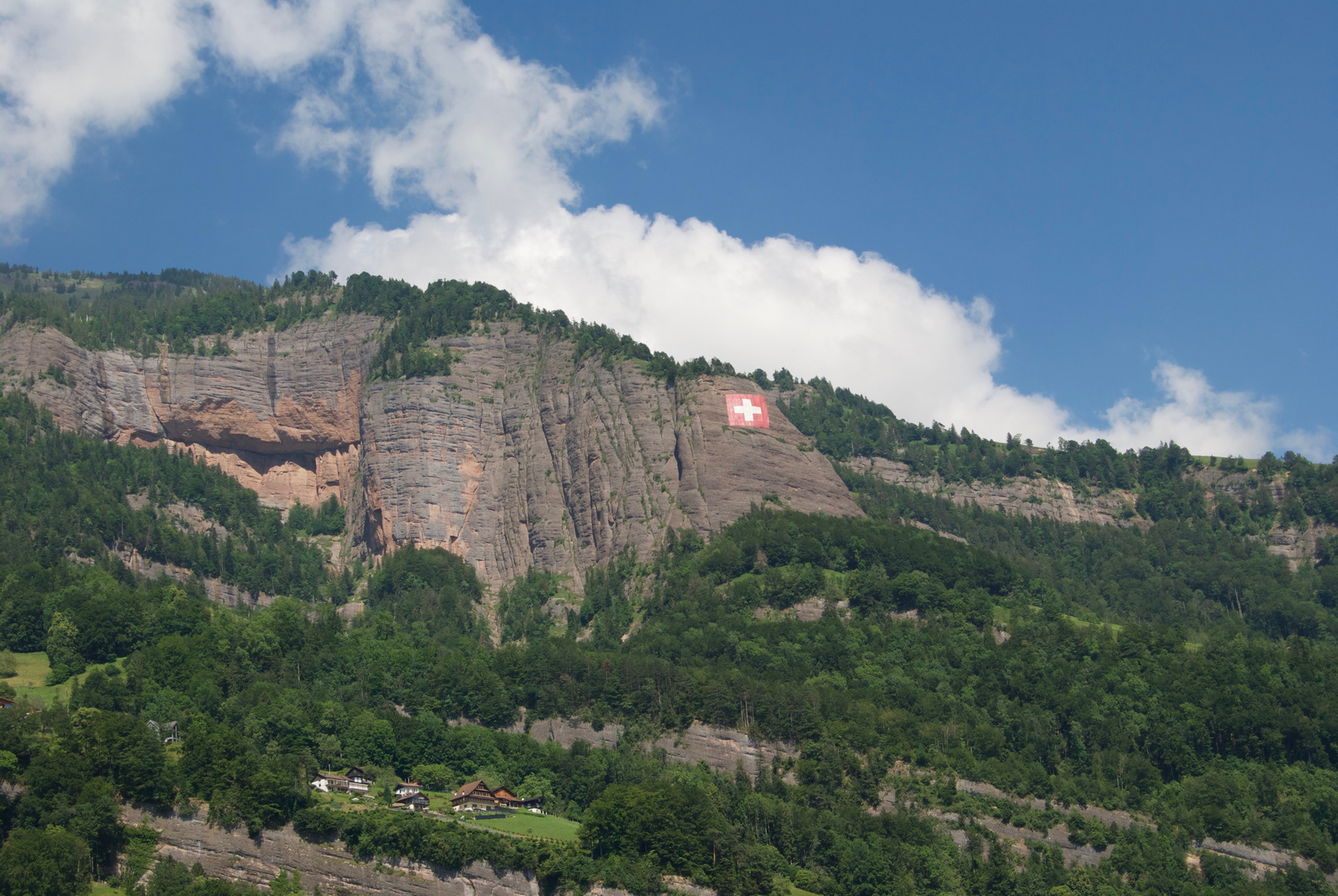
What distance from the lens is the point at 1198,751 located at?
417ft

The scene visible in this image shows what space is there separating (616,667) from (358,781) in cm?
3029

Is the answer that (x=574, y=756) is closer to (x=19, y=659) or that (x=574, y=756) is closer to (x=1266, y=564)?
(x=19, y=659)

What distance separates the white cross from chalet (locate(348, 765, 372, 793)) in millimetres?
84422

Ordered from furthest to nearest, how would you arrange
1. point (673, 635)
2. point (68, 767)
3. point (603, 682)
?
1. point (673, 635)
2. point (603, 682)
3. point (68, 767)

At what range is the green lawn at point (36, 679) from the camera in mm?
117562

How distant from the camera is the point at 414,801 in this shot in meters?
108

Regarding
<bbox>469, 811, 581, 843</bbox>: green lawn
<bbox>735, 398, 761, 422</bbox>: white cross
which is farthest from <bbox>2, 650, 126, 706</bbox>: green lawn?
<bbox>735, 398, 761, 422</bbox>: white cross

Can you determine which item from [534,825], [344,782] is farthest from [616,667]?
[344,782]

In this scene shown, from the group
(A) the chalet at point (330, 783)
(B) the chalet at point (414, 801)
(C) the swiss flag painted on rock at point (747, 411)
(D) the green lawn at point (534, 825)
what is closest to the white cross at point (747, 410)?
(C) the swiss flag painted on rock at point (747, 411)

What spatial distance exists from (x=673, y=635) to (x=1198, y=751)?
4968 cm

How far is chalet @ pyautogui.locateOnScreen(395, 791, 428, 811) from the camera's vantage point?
107188 mm

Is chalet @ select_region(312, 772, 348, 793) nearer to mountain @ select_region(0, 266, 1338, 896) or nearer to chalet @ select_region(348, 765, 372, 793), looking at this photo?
chalet @ select_region(348, 765, 372, 793)

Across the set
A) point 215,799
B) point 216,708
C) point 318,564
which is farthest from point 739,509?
point 215,799

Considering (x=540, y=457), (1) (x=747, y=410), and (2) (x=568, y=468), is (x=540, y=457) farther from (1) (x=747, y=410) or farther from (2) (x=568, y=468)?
(1) (x=747, y=410)
